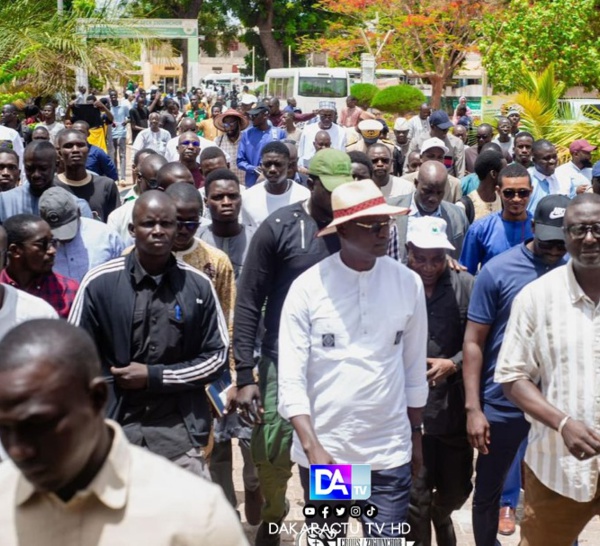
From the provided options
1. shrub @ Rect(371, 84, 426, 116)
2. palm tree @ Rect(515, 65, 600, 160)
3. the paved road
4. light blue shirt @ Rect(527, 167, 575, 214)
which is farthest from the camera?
shrub @ Rect(371, 84, 426, 116)

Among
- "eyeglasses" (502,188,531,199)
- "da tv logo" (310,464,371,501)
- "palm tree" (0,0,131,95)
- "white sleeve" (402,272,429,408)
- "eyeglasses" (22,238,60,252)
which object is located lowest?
"da tv logo" (310,464,371,501)

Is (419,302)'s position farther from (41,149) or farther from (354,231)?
(41,149)

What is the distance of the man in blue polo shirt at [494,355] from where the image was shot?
502 centimetres

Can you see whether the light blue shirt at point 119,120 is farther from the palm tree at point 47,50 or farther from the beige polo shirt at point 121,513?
the beige polo shirt at point 121,513

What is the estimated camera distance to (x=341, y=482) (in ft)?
14.2

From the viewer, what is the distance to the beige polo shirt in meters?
2.08

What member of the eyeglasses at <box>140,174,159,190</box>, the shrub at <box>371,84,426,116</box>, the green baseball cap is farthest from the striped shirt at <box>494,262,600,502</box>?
the shrub at <box>371,84,426,116</box>

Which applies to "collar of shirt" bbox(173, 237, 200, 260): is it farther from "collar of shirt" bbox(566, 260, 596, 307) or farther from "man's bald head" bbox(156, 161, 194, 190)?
"collar of shirt" bbox(566, 260, 596, 307)

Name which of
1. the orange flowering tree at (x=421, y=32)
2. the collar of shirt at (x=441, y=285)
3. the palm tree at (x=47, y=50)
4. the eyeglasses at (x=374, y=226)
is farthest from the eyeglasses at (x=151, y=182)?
the orange flowering tree at (x=421, y=32)

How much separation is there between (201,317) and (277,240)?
0.66 m

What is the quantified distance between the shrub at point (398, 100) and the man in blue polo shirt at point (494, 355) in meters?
26.1

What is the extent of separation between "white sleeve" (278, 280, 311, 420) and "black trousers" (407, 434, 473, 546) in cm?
126

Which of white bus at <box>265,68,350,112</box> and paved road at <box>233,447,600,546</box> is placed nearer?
paved road at <box>233,447,600,546</box>

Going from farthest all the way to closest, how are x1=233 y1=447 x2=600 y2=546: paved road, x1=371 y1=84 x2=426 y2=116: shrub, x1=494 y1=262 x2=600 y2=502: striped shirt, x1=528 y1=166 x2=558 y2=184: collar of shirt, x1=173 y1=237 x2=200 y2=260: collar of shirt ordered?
1. x1=371 y1=84 x2=426 y2=116: shrub
2. x1=528 y1=166 x2=558 y2=184: collar of shirt
3. x1=233 y1=447 x2=600 y2=546: paved road
4. x1=173 y1=237 x2=200 y2=260: collar of shirt
5. x1=494 y1=262 x2=600 y2=502: striped shirt
